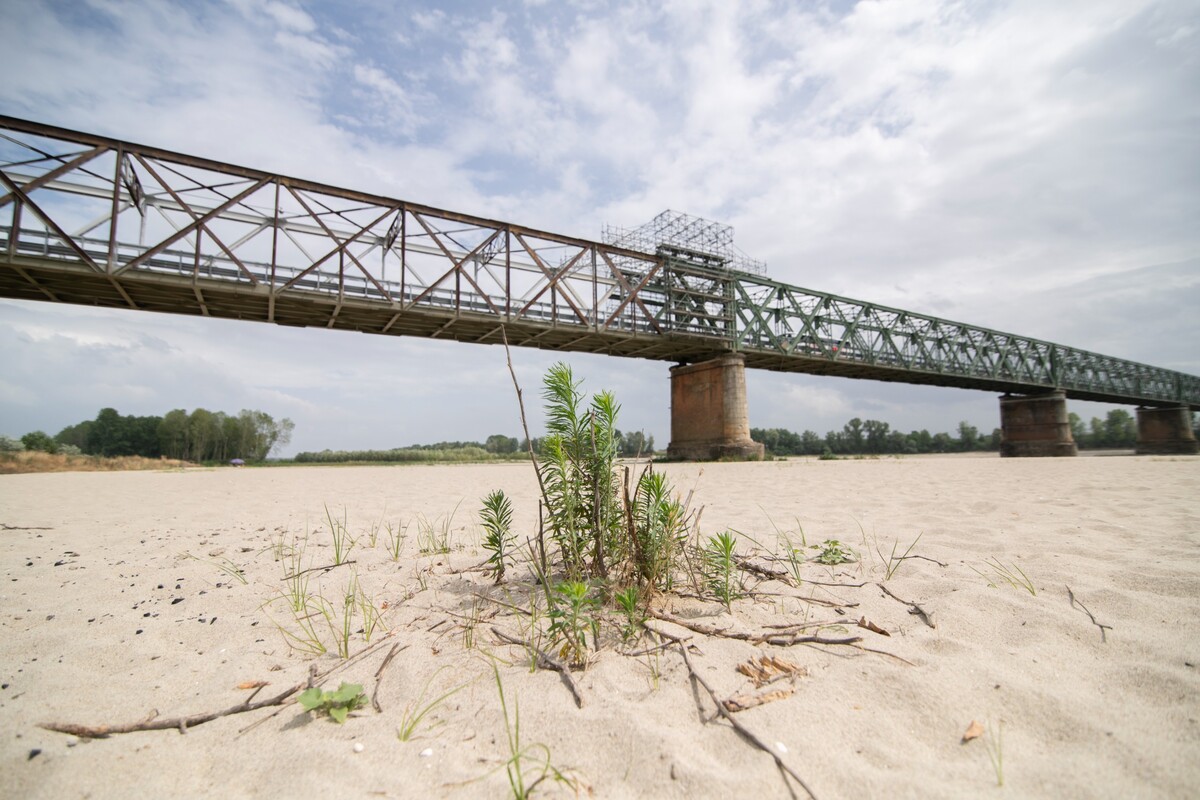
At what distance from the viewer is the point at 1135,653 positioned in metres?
1.81

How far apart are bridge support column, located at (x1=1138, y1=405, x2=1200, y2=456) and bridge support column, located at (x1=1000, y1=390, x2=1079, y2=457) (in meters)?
18.9

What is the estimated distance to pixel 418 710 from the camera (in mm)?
1652

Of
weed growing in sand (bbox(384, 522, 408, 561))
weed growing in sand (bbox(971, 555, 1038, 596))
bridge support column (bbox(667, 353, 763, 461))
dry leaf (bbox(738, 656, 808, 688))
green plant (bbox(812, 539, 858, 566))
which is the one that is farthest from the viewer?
bridge support column (bbox(667, 353, 763, 461))

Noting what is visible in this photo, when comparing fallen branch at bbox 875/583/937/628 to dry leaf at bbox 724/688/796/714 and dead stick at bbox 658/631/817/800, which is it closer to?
dry leaf at bbox 724/688/796/714

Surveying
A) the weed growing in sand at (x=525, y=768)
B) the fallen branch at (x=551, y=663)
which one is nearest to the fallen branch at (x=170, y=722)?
the fallen branch at (x=551, y=663)

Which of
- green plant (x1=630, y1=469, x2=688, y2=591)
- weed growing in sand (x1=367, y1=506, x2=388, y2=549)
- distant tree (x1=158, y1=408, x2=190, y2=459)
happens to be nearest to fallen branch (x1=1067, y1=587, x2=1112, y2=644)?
green plant (x1=630, y1=469, x2=688, y2=591)

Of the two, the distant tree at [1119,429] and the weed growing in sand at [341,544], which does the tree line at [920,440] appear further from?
the weed growing in sand at [341,544]

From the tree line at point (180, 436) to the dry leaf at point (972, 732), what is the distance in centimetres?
7774

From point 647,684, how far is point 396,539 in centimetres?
306

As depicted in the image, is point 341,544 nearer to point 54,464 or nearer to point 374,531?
point 374,531

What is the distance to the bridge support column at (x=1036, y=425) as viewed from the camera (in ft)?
135

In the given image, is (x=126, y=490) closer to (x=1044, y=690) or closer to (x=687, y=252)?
(x=1044, y=690)

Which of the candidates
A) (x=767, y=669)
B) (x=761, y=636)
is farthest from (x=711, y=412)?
(x=767, y=669)

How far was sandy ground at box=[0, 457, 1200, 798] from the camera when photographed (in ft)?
4.24
